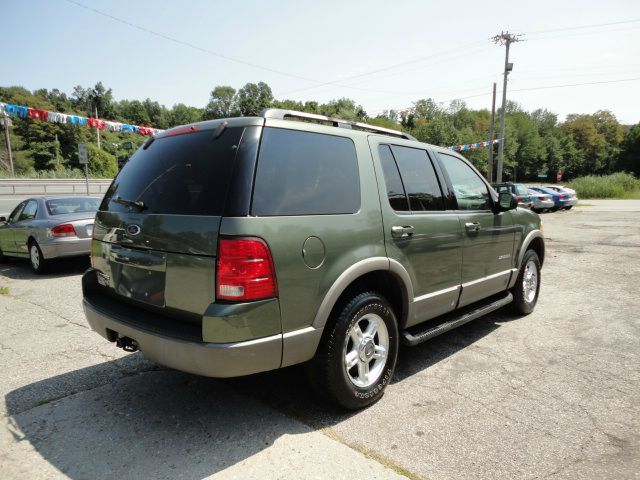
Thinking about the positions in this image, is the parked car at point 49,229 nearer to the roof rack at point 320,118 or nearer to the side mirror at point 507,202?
the roof rack at point 320,118

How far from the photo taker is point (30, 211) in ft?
26.8

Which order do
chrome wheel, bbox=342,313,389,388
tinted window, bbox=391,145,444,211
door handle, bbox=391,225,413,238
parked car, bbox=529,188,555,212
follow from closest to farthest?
chrome wheel, bbox=342,313,389,388
door handle, bbox=391,225,413,238
tinted window, bbox=391,145,444,211
parked car, bbox=529,188,555,212

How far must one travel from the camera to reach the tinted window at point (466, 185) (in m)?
4.07

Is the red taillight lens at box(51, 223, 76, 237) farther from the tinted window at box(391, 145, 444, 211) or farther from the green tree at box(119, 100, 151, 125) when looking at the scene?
the green tree at box(119, 100, 151, 125)

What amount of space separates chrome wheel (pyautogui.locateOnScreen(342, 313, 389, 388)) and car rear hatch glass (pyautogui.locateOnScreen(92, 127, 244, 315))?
1.08 meters

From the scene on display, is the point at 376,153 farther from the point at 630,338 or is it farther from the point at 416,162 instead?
the point at 630,338

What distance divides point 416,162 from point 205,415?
101 inches

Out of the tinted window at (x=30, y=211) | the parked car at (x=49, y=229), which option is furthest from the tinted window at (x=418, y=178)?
the tinted window at (x=30, y=211)

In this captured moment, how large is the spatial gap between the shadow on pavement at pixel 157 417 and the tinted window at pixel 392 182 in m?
1.39

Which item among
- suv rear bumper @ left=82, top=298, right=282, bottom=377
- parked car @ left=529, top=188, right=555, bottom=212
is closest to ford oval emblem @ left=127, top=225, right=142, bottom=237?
suv rear bumper @ left=82, top=298, right=282, bottom=377

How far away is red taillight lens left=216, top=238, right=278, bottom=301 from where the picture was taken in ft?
7.60

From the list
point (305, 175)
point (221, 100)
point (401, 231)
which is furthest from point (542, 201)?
point (221, 100)

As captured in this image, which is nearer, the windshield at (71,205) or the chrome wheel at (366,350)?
the chrome wheel at (366,350)

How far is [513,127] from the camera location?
3418 inches
